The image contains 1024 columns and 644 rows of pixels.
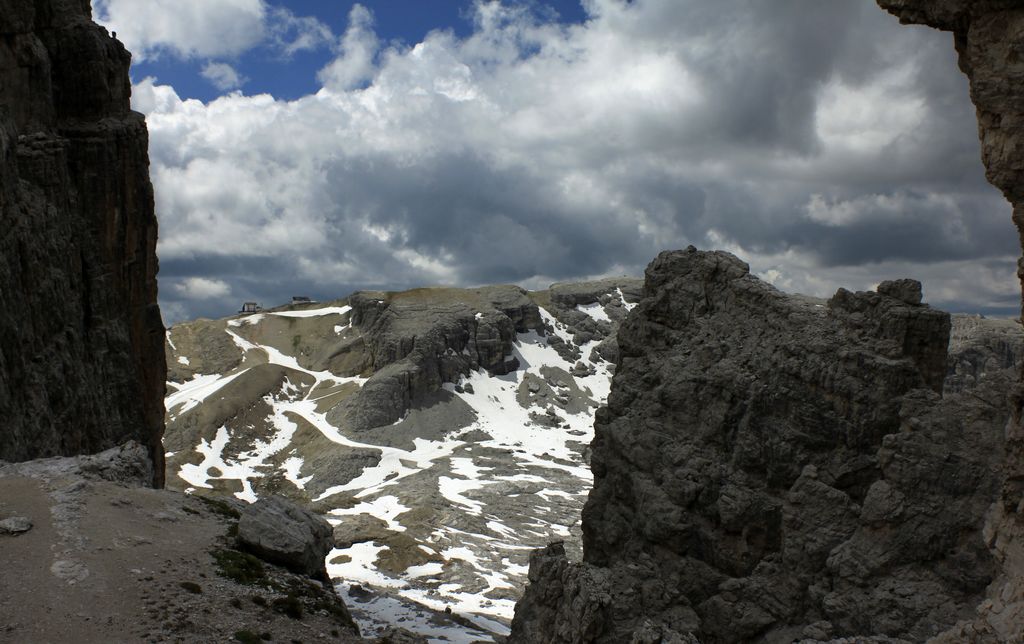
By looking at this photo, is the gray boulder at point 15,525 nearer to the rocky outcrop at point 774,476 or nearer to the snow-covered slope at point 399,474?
the rocky outcrop at point 774,476

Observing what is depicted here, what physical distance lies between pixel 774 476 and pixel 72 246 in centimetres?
5339

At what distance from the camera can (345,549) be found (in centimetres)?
10588

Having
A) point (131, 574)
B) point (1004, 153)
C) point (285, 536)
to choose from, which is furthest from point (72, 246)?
point (1004, 153)

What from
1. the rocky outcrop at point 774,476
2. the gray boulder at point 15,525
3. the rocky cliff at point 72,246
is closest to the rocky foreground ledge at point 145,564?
the gray boulder at point 15,525

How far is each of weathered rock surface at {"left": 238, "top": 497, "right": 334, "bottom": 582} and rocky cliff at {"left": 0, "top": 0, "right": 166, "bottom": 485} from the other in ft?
56.1

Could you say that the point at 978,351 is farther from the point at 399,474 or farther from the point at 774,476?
the point at 774,476

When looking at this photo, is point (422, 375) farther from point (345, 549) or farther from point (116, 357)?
point (116, 357)

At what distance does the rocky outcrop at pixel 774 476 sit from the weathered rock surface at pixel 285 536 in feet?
39.8

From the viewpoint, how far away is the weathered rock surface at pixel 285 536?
3541 cm

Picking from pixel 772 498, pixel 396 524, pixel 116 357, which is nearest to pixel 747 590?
pixel 772 498

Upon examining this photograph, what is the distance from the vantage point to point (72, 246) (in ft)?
191

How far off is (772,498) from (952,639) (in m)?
31.2

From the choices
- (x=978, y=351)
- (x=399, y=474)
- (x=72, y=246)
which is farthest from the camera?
(x=978, y=351)

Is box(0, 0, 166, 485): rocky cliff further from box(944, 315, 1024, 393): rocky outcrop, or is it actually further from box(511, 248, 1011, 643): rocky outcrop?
box(944, 315, 1024, 393): rocky outcrop
